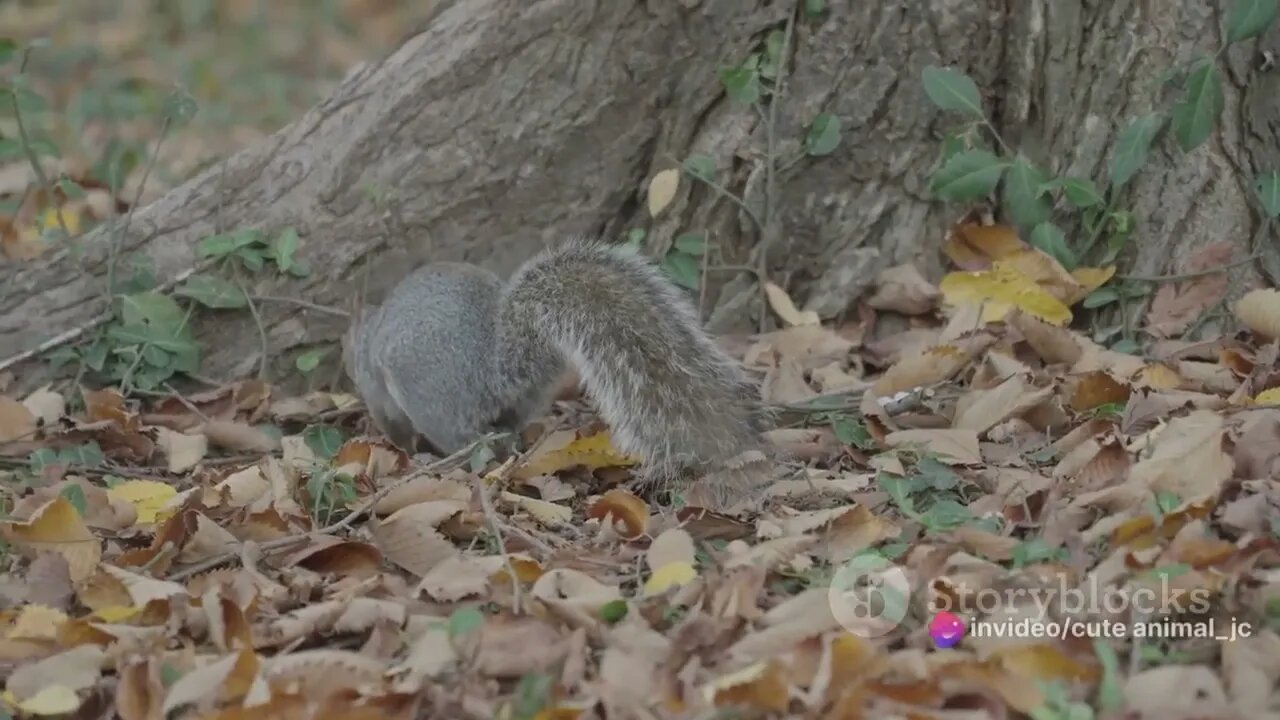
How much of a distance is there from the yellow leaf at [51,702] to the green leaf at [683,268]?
78.1 inches

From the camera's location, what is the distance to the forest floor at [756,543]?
212 centimetres

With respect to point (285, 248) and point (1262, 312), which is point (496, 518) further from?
point (1262, 312)

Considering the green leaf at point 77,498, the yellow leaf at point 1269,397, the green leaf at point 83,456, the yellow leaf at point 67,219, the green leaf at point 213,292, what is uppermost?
the yellow leaf at point 67,219

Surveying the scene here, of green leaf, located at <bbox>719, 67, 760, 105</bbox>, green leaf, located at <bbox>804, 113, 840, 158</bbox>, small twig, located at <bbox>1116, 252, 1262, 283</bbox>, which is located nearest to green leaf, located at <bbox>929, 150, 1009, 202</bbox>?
green leaf, located at <bbox>804, 113, 840, 158</bbox>

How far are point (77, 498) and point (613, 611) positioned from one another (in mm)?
1186

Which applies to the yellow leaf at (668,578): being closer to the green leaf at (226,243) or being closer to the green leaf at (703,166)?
the green leaf at (703,166)

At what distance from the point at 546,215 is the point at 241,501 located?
1.22m

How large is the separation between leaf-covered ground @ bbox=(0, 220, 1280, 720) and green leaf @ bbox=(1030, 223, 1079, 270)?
4 centimetres

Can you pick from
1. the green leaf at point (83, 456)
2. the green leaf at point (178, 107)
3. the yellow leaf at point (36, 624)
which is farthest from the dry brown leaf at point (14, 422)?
the yellow leaf at point (36, 624)

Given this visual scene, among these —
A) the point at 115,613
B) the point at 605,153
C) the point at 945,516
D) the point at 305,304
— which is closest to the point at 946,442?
the point at 945,516

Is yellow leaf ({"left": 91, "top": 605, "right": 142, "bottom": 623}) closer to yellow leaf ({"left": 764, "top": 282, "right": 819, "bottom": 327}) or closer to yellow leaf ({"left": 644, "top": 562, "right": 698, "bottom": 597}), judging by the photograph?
yellow leaf ({"left": 644, "top": 562, "right": 698, "bottom": 597})

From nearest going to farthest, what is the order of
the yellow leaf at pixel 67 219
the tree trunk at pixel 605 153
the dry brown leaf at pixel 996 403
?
1. the dry brown leaf at pixel 996 403
2. the tree trunk at pixel 605 153
3. the yellow leaf at pixel 67 219

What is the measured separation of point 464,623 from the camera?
7.42ft

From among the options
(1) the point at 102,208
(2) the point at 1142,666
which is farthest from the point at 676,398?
(1) the point at 102,208
